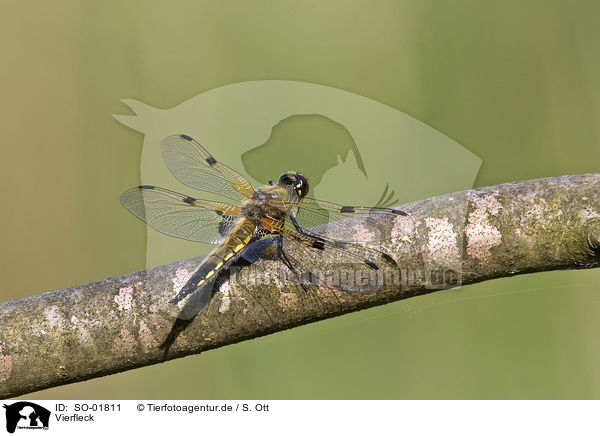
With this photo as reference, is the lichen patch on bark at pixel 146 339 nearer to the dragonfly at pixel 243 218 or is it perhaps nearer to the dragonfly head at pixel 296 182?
the dragonfly at pixel 243 218

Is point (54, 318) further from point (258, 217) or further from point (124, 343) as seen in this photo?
point (258, 217)

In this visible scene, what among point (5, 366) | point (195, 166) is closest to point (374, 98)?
point (195, 166)

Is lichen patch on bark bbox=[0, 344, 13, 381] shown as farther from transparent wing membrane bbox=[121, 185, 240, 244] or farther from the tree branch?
transparent wing membrane bbox=[121, 185, 240, 244]

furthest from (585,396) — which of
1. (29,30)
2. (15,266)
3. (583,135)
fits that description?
(29,30)

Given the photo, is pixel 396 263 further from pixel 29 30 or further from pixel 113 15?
pixel 29 30

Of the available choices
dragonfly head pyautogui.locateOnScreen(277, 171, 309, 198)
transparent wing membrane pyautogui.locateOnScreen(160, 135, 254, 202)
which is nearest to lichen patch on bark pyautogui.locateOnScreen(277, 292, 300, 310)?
dragonfly head pyautogui.locateOnScreen(277, 171, 309, 198)
